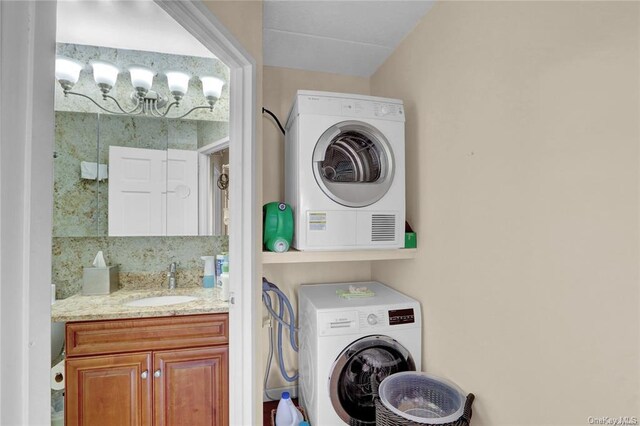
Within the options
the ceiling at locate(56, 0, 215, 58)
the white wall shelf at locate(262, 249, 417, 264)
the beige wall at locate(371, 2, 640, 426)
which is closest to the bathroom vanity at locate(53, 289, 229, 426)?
the white wall shelf at locate(262, 249, 417, 264)

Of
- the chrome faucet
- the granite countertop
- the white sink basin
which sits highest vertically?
the chrome faucet

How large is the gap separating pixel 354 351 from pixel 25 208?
1469 millimetres

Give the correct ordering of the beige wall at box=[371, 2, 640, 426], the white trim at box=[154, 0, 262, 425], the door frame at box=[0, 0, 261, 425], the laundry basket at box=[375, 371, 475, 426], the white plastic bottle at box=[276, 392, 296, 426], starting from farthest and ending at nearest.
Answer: the white plastic bottle at box=[276, 392, 296, 426] < the white trim at box=[154, 0, 262, 425] < the laundry basket at box=[375, 371, 475, 426] < the beige wall at box=[371, 2, 640, 426] < the door frame at box=[0, 0, 261, 425]

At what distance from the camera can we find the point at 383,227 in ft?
5.36

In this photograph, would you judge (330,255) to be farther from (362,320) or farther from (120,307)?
(120,307)

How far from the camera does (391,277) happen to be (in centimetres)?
202

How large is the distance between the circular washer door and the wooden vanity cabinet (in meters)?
1.11

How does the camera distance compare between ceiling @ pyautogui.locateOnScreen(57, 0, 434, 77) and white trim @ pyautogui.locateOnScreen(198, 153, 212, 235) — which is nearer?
ceiling @ pyautogui.locateOnScreen(57, 0, 434, 77)

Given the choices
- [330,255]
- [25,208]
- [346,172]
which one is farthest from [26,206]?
[346,172]

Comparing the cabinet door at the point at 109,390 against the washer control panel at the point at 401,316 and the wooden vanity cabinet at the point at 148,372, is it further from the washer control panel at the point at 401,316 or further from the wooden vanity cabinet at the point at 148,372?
the washer control panel at the point at 401,316

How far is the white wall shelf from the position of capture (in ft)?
5.02

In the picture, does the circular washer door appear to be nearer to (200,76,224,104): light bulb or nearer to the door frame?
the door frame

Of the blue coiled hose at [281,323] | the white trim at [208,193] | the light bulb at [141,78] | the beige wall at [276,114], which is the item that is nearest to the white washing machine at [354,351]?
the blue coiled hose at [281,323]

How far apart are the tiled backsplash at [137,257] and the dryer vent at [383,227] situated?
1291 millimetres
